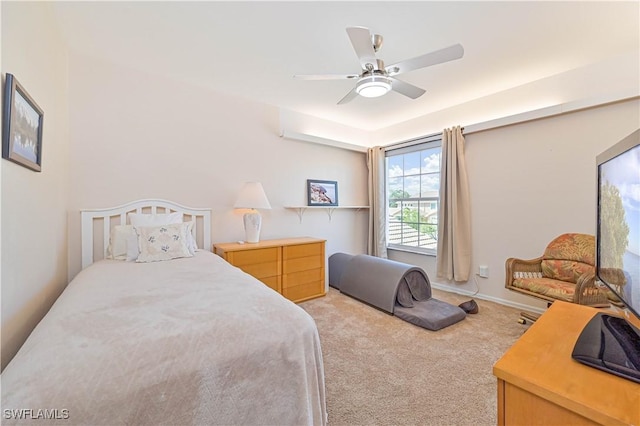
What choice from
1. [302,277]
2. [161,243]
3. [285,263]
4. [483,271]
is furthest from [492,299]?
[161,243]

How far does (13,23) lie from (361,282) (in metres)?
3.21

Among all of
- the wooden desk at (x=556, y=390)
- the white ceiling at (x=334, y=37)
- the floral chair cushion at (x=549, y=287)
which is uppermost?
the white ceiling at (x=334, y=37)

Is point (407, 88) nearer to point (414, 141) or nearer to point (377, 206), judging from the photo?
point (414, 141)

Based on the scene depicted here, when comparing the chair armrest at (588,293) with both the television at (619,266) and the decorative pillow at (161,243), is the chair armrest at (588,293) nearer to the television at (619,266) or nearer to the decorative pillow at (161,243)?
the television at (619,266)

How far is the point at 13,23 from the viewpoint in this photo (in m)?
1.30

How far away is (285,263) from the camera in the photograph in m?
3.07

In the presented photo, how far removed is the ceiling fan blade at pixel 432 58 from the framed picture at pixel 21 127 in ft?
7.00

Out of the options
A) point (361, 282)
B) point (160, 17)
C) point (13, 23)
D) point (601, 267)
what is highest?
point (160, 17)

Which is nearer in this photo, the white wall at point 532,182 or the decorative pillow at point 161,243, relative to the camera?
the decorative pillow at point 161,243

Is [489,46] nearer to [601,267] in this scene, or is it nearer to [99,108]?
[601,267]

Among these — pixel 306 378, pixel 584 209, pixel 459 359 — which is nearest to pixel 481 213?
pixel 584 209

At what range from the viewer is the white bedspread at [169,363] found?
27.2 inches

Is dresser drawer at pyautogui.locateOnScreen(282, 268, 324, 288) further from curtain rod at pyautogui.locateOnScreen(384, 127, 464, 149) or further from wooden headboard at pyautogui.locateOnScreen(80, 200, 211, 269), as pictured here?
curtain rod at pyautogui.locateOnScreen(384, 127, 464, 149)

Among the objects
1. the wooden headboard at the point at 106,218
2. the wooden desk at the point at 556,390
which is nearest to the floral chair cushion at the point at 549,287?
the wooden desk at the point at 556,390
